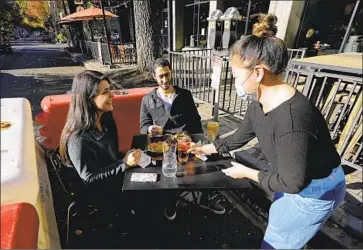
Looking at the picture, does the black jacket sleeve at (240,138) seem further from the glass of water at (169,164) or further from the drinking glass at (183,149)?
the glass of water at (169,164)

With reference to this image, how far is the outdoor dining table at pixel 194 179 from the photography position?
1665 mm

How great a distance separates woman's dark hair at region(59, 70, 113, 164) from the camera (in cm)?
186

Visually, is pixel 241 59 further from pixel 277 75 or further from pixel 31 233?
pixel 31 233

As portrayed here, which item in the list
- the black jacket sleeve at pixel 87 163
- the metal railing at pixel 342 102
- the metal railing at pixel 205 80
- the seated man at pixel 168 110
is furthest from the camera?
the metal railing at pixel 205 80

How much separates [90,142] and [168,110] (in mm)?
1146

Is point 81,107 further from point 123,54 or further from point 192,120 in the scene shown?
point 123,54

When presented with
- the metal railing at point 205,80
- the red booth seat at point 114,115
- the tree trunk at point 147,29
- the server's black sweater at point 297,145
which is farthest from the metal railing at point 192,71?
the server's black sweater at point 297,145

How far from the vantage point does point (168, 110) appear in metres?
2.77

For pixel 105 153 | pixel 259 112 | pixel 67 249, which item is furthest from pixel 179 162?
pixel 67 249

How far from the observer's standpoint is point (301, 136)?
116 centimetres

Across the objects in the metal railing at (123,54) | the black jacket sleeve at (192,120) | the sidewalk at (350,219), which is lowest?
the sidewalk at (350,219)

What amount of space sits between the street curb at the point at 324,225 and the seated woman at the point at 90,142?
165cm

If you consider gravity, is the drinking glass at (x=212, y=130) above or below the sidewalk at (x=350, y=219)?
above

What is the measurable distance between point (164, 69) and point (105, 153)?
126cm
